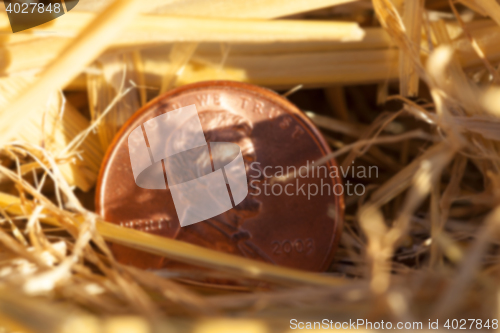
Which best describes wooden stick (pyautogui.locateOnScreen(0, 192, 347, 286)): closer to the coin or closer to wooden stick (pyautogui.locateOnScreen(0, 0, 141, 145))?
the coin

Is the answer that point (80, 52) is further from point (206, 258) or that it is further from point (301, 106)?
point (301, 106)

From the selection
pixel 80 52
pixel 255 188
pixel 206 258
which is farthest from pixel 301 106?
pixel 80 52

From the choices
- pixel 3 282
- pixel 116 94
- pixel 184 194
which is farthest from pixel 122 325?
pixel 116 94

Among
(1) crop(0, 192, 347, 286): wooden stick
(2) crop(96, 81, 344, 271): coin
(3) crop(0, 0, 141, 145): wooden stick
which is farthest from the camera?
(2) crop(96, 81, 344, 271): coin

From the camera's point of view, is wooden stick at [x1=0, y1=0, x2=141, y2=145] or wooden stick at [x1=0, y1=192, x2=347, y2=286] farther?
wooden stick at [x1=0, y1=192, x2=347, y2=286]

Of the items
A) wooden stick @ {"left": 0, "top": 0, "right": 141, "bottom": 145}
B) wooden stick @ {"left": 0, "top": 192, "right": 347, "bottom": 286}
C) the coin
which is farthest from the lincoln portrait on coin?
wooden stick @ {"left": 0, "top": 0, "right": 141, "bottom": 145}

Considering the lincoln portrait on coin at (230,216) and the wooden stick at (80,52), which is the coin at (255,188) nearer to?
the lincoln portrait on coin at (230,216)
